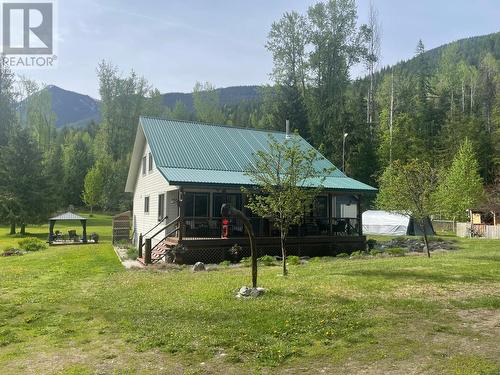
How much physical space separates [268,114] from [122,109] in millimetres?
22660

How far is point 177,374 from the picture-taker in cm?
522

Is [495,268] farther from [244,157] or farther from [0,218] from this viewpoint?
[0,218]

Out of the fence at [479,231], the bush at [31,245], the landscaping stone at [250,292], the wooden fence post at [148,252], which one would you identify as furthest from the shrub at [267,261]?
the fence at [479,231]

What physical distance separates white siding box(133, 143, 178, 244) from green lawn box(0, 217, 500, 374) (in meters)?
7.93

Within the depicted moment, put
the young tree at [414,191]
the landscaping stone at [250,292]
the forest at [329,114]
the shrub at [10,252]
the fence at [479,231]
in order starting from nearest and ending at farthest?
the landscaping stone at [250,292] → the young tree at [414,191] → the shrub at [10,252] → the fence at [479,231] → the forest at [329,114]

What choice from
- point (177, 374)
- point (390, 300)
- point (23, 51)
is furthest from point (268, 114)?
point (177, 374)

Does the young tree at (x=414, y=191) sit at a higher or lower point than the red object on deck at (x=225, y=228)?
higher

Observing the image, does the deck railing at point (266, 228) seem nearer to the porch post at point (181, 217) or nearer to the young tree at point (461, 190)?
the porch post at point (181, 217)

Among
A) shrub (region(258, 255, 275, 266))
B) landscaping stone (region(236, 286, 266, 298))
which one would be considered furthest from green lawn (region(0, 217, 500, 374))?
shrub (region(258, 255, 275, 266))

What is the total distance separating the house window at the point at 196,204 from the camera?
19.9 m

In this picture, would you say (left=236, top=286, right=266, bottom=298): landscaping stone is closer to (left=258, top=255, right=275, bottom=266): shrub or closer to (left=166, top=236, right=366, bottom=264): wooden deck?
(left=258, top=255, right=275, bottom=266): shrub

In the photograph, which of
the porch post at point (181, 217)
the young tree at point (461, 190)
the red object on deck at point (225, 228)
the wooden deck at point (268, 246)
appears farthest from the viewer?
the young tree at point (461, 190)

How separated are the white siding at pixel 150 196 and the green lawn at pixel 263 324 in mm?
7934

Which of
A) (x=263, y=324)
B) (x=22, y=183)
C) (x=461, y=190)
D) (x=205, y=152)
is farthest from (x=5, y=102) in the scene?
(x=263, y=324)
